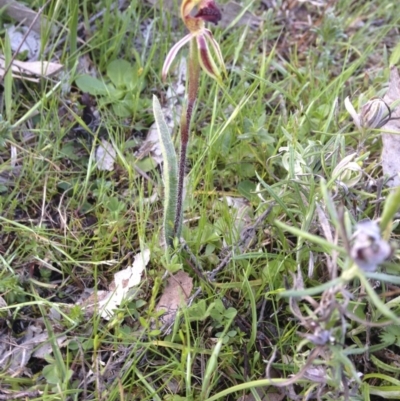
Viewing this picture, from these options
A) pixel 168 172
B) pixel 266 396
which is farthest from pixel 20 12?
pixel 266 396

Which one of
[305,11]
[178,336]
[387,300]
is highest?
[305,11]

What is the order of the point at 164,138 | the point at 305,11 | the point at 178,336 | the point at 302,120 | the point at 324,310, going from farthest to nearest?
the point at 305,11 → the point at 302,120 → the point at 178,336 → the point at 164,138 → the point at 324,310

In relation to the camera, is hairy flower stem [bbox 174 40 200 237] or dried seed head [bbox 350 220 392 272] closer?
dried seed head [bbox 350 220 392 272]

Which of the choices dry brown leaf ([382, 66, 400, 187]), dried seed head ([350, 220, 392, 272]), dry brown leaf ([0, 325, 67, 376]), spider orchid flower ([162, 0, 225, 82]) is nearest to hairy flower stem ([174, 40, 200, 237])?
spider orchid flower ([162, 0, 225, 82])

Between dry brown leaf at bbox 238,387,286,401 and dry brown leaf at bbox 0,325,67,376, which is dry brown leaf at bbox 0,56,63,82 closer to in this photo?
dry brown leaf at bbox 0,325,67,376

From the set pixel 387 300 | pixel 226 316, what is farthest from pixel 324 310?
pixel 387 300

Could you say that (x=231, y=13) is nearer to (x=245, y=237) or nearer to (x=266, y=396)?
(x=245, y=237)

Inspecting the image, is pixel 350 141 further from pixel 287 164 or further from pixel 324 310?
pixel 324 310
